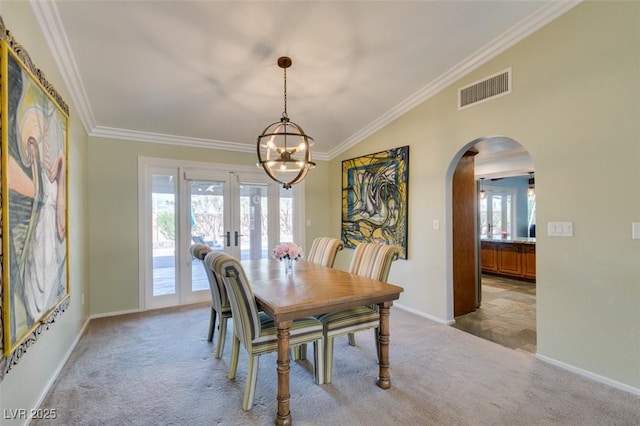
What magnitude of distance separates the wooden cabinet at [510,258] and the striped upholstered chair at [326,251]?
4.29 metres

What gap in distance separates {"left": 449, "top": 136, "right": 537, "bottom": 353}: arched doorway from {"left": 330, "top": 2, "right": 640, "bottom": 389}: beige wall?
1.44 ft

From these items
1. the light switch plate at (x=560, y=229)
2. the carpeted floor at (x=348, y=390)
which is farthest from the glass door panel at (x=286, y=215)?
the light switch plate at (x=560, y=229)

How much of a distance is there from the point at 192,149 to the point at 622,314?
500 centimetres

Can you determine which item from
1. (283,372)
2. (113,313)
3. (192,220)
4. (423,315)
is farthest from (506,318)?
(113,313)

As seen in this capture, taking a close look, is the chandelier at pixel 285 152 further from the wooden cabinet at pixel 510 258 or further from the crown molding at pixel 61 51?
the wooden cabinet at pixel 510 258

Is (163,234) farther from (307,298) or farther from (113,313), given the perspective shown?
(307,298)

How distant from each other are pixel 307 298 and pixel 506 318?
311 cm

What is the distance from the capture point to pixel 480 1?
251 cm

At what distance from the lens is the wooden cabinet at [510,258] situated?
5863mm

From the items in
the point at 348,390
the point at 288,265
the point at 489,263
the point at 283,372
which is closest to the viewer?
the point at 283,372

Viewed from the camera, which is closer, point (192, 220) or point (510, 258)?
point (192, 220)

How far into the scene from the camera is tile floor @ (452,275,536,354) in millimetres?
3201

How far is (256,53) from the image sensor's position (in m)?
2.86

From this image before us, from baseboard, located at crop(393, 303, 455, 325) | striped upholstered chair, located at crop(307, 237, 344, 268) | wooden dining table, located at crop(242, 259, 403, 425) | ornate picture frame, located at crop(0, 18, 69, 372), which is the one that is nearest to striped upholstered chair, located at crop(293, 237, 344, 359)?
striped upholstered chair, located at crop(307, 237, 344, 268)
